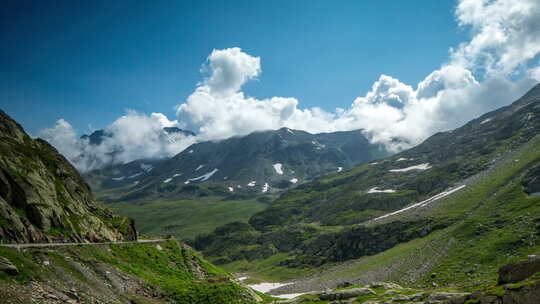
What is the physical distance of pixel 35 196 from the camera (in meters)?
43.8

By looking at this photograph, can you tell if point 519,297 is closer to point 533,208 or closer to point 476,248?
point 476,248

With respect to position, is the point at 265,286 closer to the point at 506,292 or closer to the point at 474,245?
the point at 474,245

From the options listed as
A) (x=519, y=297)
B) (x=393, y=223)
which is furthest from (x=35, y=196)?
(x=393, y=223)

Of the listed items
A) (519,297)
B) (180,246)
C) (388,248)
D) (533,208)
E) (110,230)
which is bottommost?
(388,248)

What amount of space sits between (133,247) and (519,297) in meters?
44.4

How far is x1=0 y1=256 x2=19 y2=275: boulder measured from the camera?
87.7 feet

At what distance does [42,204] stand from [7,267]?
19141 mm

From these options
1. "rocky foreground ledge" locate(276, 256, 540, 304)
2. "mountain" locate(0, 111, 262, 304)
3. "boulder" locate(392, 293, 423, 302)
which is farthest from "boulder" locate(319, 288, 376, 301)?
"mountain" locate(0, 111, 262, 304)

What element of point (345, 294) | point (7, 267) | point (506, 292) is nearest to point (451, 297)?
point (506, 292)

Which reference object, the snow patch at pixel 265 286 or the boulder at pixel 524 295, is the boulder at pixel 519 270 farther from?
the snow patch at pixel 265 286

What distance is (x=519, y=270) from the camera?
27.7m

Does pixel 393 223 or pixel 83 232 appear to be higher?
pixel 83 232

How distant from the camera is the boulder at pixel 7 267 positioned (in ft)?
87.7

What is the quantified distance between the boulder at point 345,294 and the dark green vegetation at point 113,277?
→ 998cm
